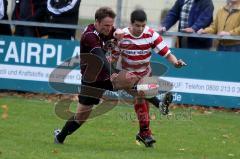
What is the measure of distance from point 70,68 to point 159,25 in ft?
6.56

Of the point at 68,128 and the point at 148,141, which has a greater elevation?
A: the point at 68,128

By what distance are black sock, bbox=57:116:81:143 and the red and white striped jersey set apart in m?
1.12

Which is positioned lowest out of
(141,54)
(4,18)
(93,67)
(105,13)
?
(93,67)

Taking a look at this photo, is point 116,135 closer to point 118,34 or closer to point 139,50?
point 139,50

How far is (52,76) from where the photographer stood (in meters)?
15.8

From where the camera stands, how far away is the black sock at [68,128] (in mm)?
10402

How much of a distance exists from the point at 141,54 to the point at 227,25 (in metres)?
4.45

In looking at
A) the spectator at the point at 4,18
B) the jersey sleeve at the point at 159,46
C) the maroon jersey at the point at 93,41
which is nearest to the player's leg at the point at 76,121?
the maroon jersey at the point at 93,41

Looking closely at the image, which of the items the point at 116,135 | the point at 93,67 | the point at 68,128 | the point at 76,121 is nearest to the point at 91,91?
the point at 93,67

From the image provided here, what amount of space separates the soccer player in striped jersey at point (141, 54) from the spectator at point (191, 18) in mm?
4203

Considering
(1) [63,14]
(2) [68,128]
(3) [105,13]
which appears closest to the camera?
(3) [105,13]

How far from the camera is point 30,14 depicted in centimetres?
1611

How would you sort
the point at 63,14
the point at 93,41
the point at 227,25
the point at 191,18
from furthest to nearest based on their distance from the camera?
the point at 63,14, the point at 191,18, the point at 227,25, the point at 93,41

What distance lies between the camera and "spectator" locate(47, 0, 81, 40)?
50.4 ft
